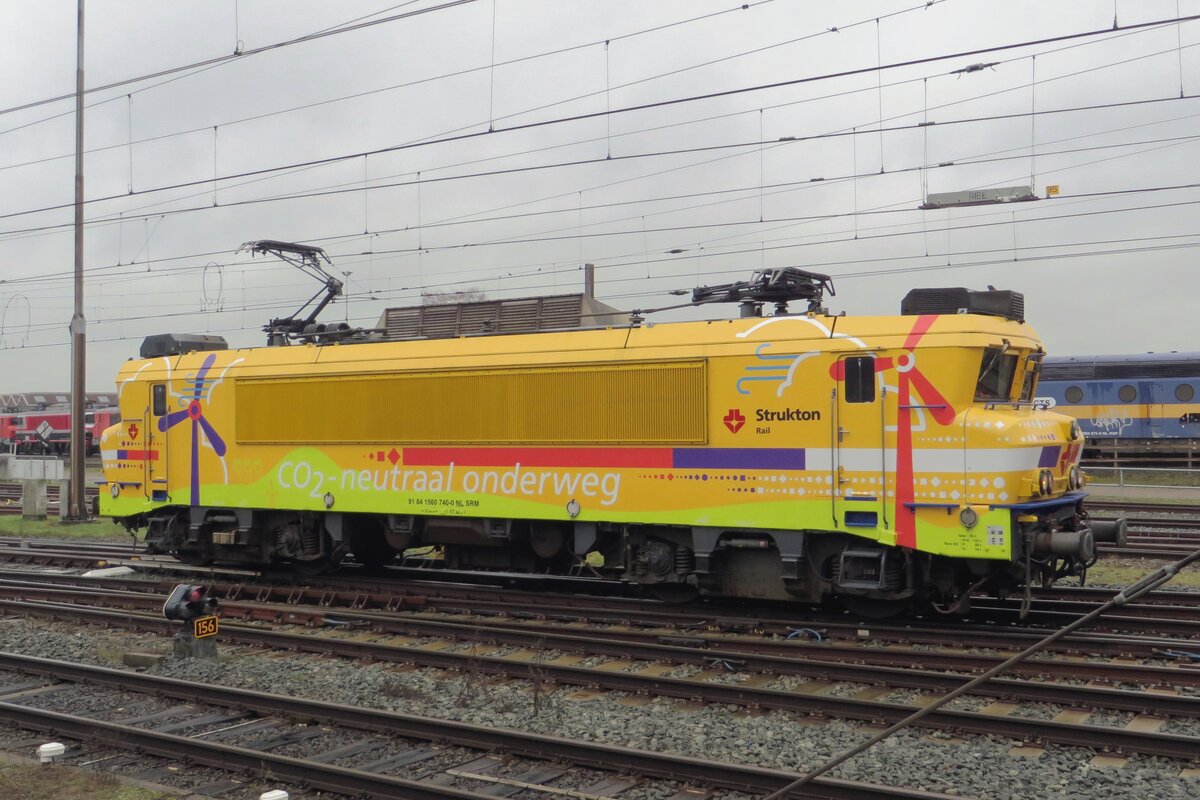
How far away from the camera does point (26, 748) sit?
8492 millimetres

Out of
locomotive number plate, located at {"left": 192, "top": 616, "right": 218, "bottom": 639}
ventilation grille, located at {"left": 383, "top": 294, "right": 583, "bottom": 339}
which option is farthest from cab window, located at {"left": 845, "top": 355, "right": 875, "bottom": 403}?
locomotive number plate, located at {"left": 192, "top": 616, "right": 218, "bottom": 639}

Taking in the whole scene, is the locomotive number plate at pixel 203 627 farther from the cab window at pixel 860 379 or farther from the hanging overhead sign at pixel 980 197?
the hanging overhead sign at pixel 980 197

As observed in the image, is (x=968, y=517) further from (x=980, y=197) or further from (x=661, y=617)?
(x=980, y=197)

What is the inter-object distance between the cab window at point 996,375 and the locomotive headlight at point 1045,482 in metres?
0.95

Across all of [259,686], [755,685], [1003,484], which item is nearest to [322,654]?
[259,686]

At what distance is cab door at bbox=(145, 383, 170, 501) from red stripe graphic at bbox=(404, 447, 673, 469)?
487 centimetres

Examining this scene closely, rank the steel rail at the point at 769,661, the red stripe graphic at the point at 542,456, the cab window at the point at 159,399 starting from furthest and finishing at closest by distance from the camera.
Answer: the cab window at the point at 159,399 < the red stripe graphic at the point at 542,456 < the steel rail at the point at 769,661

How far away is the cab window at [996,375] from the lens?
11.1 m

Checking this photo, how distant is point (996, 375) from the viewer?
11.3 m

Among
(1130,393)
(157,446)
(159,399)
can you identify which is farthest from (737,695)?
(1130,393)

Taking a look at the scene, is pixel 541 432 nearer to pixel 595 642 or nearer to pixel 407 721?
pixel 595 642

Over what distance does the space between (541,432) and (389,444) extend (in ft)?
8.21

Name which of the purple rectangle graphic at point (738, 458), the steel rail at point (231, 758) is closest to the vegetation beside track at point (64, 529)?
the steel rail at point (231, 758)

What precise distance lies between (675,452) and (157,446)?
9124mm
